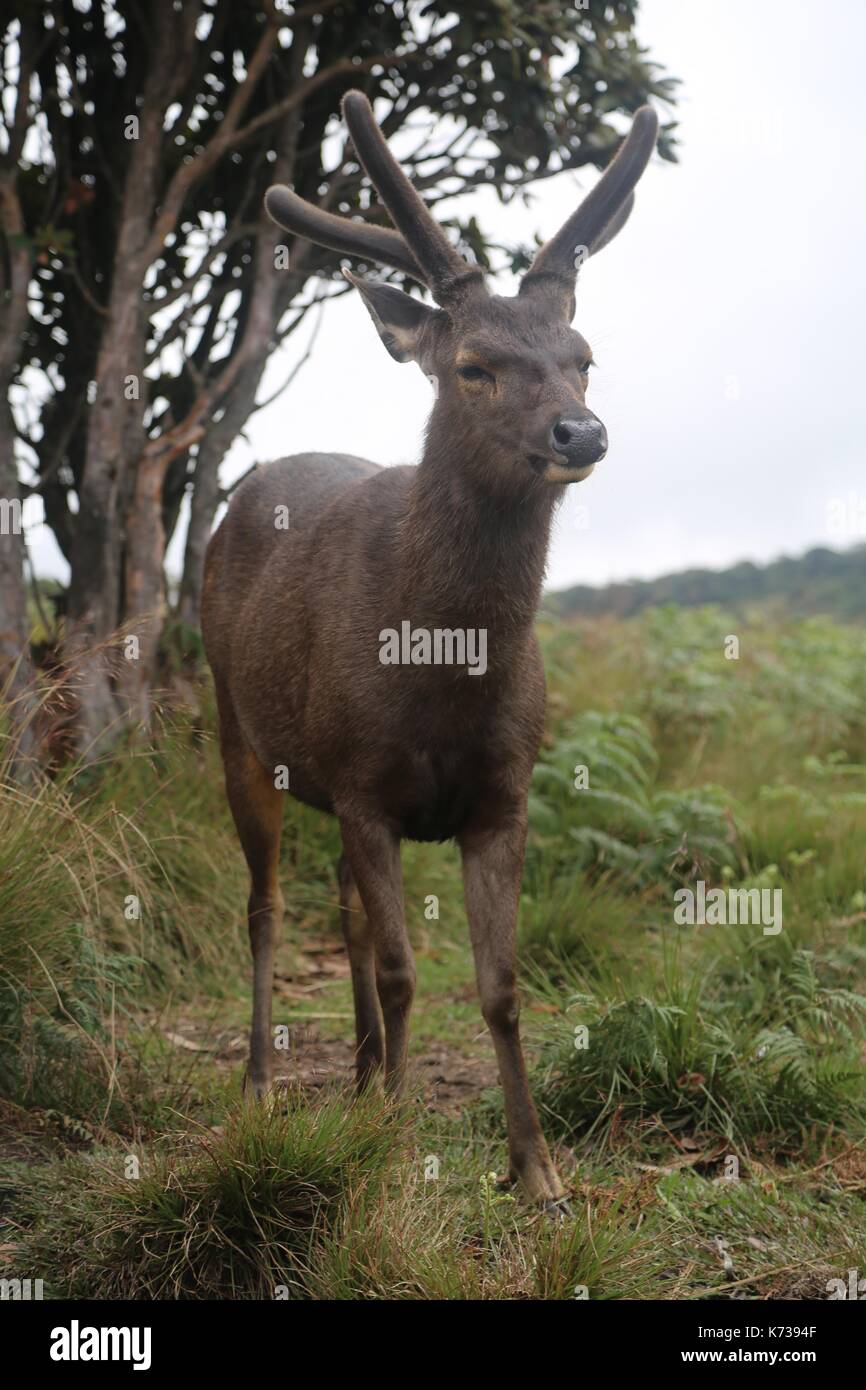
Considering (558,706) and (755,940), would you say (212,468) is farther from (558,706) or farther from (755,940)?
(755,940)

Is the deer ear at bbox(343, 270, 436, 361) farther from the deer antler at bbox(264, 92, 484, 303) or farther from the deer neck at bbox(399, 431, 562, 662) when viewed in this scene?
the deer neck at bbox(399, 431, 562, 662)

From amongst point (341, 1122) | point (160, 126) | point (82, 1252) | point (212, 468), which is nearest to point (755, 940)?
point (341, 1122)

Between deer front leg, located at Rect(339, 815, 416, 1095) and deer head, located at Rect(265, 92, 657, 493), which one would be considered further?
deer front leg, located at Rect(339, 815, 416, 1095)

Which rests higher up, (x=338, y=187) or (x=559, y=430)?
(x=338, y=187)

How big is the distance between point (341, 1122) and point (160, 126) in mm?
5393

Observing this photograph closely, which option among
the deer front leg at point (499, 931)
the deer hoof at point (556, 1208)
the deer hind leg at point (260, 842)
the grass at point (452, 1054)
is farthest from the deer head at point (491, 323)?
the deer hoof at point (556, 1208)

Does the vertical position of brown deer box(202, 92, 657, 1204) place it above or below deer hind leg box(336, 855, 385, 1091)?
above

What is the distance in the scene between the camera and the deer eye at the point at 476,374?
381 centimetres

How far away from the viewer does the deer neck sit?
391 cm

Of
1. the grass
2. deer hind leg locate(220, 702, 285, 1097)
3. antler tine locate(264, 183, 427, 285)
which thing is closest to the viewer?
the grass

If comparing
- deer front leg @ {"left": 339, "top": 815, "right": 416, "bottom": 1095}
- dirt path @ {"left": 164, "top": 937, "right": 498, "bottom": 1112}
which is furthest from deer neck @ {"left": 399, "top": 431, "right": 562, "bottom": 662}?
dirt path @ {"left": 164, "top": 937, "right": 498, "bottom": 1112}

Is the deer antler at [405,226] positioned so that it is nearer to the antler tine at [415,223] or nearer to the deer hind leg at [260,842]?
the antler tine at [415,223]

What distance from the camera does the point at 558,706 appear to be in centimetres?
842

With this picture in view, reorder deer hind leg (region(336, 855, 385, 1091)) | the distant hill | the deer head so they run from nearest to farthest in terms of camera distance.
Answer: the deer head
deer hind leg (region(336, 855, 385, 1091))
the distant hill
